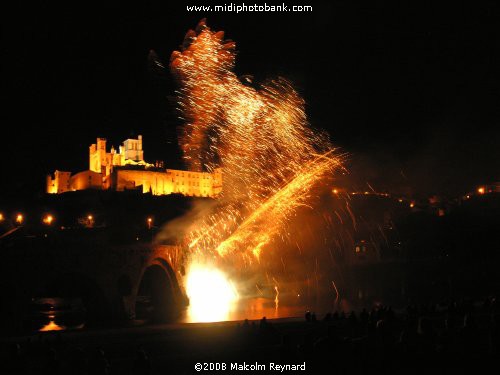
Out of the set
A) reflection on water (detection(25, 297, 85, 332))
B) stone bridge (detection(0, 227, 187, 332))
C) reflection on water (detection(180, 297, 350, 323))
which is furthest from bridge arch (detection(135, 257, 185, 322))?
reflection on water (detection(25, 297, 85, 332))

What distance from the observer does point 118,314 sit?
3941 centimetres

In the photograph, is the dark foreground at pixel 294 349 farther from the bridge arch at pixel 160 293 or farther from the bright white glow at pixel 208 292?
the bridge arch at pixel 160 293

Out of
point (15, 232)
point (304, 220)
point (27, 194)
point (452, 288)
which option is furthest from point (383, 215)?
point (15, 232)

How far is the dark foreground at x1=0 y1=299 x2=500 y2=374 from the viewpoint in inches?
348

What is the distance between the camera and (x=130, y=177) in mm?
92000

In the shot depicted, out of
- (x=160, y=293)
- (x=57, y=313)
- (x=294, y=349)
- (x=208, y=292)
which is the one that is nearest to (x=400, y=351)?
(x=294, y=349)

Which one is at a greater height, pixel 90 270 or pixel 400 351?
pixel 90 270

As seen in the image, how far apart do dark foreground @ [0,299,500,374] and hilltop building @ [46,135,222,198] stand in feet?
230

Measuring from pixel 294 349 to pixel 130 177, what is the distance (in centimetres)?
8000

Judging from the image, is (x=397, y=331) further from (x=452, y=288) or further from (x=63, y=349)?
(x=452, y=288)

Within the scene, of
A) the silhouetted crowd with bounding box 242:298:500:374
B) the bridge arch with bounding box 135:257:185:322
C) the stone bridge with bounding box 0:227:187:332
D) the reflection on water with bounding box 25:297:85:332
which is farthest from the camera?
the bridge arch with bounding box 135:257:185:322

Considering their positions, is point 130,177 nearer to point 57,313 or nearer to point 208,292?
point 208,292

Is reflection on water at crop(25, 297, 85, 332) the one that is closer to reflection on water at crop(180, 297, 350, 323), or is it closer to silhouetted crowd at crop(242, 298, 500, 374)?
reflection on water at crop(180, 297, 350, 323)

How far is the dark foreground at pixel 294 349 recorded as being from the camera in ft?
29.0
